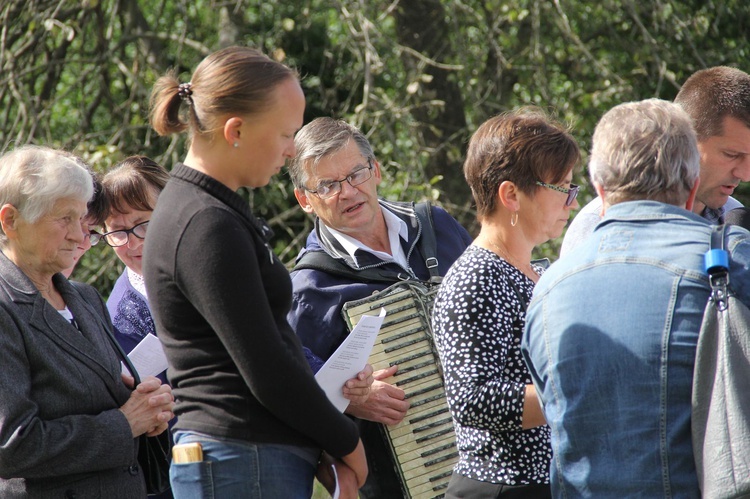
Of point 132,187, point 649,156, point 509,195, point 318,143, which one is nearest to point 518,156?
point 509,195

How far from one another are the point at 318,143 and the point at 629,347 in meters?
1.65

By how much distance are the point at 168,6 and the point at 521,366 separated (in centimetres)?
629

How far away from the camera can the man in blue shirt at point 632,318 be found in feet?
5.68

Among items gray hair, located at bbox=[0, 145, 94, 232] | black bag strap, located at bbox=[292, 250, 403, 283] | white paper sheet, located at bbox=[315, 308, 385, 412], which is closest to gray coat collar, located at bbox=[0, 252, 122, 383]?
gray hair, located at bbox=[0, 145, 94, 232]

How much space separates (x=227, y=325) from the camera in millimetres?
1865

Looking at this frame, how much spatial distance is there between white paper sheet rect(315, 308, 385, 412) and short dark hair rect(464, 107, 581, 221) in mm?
429

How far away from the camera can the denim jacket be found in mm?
1727

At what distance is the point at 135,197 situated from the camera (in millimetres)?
3205

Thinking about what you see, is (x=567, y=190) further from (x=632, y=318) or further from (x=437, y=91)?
(x=437, y=91)

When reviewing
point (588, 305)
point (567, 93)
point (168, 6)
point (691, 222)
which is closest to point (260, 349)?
point (588, 305)

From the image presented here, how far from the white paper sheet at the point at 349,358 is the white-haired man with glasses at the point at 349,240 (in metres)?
0.34

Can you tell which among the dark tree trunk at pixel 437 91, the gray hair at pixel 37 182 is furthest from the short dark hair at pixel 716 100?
the dark tree trunk at pixel 437 91

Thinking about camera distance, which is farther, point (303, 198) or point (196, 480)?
point (303, 198)

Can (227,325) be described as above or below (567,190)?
below
